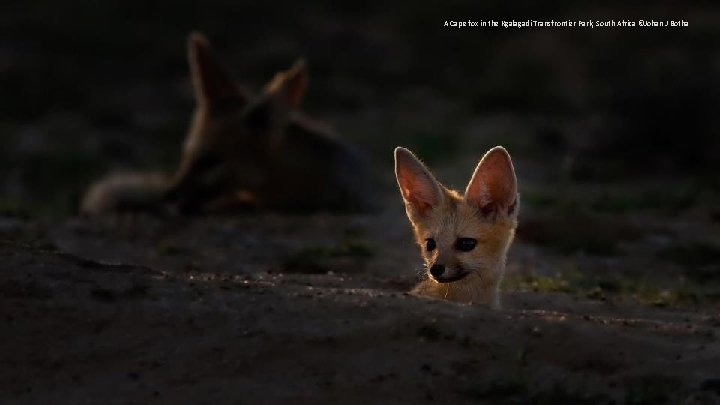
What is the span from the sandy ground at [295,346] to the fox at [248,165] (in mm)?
6206

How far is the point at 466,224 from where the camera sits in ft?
22.1

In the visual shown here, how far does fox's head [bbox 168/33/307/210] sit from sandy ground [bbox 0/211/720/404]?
6313 mm

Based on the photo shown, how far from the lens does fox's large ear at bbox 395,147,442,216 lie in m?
6.96

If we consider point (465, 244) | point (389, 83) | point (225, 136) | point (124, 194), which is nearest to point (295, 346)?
point (465, 244)

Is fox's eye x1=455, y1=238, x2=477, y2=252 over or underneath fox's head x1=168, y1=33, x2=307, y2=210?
underneath

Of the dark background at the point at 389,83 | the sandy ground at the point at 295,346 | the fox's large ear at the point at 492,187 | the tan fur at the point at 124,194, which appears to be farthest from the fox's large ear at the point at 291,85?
the sandy ground at the point at 295,346

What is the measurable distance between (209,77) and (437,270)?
6.99 m

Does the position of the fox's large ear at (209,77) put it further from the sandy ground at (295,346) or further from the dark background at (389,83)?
the sandy ground at (295,346)

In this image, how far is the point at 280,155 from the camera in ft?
43.1

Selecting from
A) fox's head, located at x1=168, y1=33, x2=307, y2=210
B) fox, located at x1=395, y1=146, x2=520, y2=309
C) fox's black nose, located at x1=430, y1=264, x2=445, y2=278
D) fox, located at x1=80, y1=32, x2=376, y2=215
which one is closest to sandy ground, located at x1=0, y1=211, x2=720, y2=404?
fox's black nose, located at x1=430, y1=264, x2=445, y2=278

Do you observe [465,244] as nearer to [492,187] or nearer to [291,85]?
[492,187]

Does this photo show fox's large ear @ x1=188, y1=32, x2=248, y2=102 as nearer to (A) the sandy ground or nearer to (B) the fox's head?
(B) the fox's head

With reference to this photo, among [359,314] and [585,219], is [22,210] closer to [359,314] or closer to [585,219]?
[585,219]

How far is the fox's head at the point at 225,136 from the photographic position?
12.8 meters
